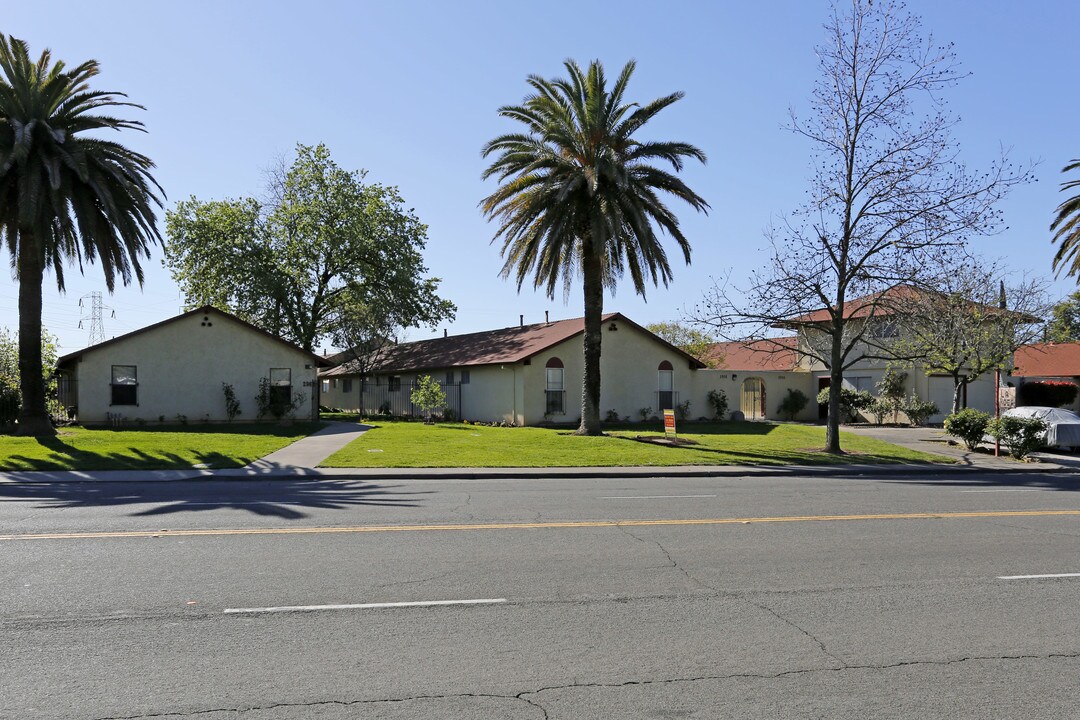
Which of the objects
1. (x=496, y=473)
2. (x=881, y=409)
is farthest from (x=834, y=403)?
(x=881, y=409)

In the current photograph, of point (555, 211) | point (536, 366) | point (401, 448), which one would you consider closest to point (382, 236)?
point (536, 366)

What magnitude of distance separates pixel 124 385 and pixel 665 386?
21929 millimetres

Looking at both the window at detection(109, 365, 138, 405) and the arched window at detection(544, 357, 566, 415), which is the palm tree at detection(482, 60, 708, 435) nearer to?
the arched window at detection(544, 357, 566, 415)

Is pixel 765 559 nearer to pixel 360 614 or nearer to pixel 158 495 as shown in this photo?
pixel 360 614

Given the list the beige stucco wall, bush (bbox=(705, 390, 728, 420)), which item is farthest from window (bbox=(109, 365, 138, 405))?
bush (bbox=(705, 390, 728, 420))

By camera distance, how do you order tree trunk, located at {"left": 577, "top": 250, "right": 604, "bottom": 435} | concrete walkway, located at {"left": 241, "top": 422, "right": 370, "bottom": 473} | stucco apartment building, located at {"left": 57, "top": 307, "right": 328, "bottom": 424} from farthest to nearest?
1. stucco apartment building, located at {"left": 57, "top": 307, "right": 328, "bottom": 424}
2. tree trunk, located at {"left": 577, "top": 250, "right": 604, "bottom": 435}
3. concrete walkway, located at {"left": 241, "top": 422, "right": 370, "bottom": 473}

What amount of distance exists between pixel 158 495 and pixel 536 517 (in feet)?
22.7

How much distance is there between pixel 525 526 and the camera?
10.9 meters

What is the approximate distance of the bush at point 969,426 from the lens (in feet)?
83.5

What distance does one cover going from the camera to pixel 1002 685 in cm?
519

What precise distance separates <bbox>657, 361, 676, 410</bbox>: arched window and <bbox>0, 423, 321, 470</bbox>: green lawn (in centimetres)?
1576

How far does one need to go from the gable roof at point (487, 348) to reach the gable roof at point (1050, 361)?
20.3 metres

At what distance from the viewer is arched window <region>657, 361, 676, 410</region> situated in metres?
37.4

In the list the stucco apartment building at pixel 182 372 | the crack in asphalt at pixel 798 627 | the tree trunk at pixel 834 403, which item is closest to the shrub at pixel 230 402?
the stucco apartment building at pixel 182 372
